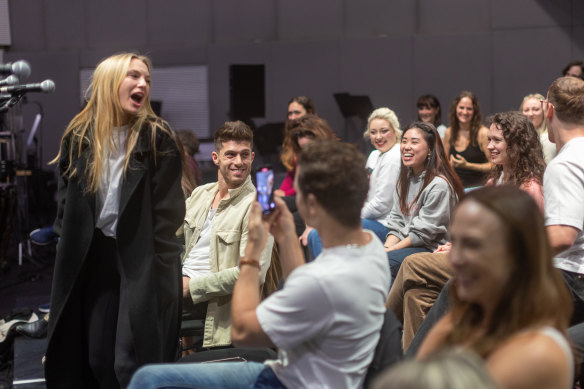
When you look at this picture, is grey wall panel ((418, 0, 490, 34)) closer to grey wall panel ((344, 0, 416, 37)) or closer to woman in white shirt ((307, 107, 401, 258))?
grey wall panel ((344, 0, 416, 37))

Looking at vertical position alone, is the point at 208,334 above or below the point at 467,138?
below

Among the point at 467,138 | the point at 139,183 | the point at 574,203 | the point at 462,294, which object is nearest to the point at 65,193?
the point at 139,183

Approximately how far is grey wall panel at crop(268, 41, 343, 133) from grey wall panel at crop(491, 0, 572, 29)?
180 cm

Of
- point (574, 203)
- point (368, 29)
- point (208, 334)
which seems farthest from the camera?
point (368, 29)

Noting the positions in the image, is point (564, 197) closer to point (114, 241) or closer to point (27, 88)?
point (114, 241)

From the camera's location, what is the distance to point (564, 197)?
214 cm

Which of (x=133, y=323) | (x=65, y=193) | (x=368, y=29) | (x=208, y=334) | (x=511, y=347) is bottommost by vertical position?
(x=208, y=334)

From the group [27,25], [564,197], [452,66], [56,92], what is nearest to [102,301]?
[564,197]

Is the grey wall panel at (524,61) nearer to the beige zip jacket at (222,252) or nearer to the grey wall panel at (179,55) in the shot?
the grey wall panel at (179,55)

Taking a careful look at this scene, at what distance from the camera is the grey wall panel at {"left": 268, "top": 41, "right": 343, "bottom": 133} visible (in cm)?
751

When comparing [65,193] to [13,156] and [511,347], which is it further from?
[13,156]

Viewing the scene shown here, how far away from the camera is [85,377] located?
83.5 inches

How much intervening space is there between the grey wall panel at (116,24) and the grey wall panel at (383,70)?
2487mm

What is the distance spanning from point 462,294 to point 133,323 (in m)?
1.13
